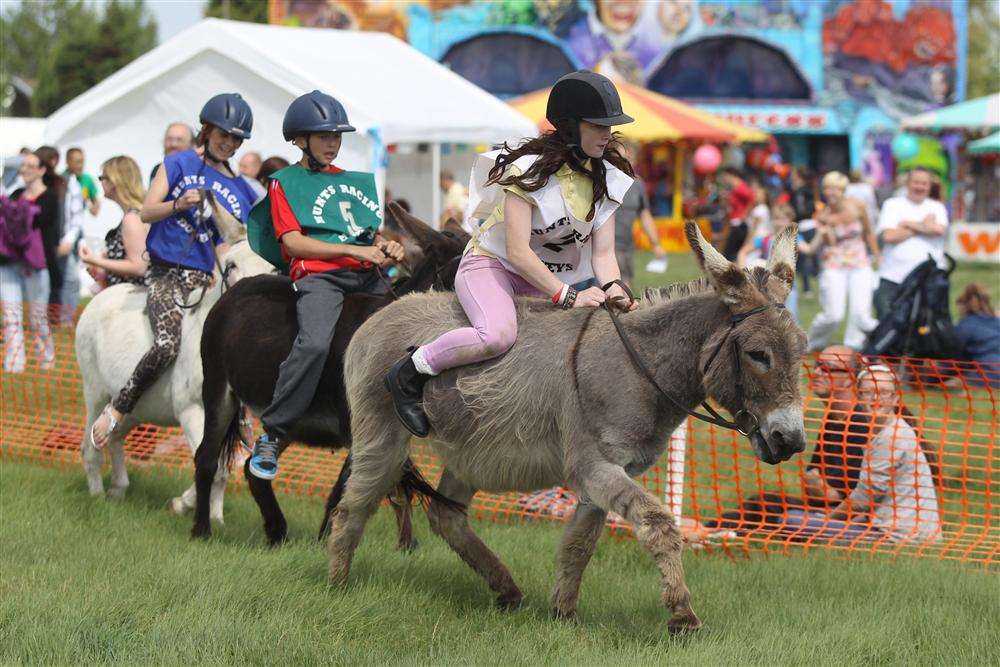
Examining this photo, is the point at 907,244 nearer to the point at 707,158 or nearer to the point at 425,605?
Result: the point at 425,605

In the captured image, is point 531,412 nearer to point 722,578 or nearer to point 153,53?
point 722,578

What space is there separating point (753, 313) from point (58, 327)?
26.9ft

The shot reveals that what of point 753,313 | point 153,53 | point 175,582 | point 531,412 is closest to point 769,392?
point 753,313

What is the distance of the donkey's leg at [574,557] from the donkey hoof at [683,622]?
0.68 metres

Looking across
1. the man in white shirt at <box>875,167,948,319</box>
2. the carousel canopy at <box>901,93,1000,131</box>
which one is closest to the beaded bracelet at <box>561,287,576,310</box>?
the man in white shirt at <box>875,167,948,319</box>

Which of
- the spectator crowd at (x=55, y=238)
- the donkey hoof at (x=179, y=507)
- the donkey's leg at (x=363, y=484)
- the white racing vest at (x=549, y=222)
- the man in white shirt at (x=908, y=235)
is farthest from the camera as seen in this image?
the man in white shirt at (x=908, y=235)

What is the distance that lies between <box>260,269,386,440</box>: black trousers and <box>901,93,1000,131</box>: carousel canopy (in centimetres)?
2731

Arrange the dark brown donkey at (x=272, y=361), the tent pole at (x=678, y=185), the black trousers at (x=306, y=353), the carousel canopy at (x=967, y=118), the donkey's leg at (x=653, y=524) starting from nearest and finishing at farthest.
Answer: the donkey's leg at (x=653, y=524) < the black trousers at (x=306, y=353) < the dark brown donkey at (x=272, y=361) < the carousel canopy at (x=967, y=118) < the tent pole at (x=678, y=185)

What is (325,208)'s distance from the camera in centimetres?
671

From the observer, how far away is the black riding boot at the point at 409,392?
5574mm

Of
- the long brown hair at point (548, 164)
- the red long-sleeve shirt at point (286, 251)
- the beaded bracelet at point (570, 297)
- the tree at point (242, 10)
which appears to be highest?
the tree at point (242, 10)

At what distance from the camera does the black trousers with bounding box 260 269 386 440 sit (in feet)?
21.2

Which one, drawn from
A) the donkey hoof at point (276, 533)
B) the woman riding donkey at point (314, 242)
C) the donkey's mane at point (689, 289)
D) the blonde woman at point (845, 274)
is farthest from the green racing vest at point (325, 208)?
the blonde woman at point (845, 274)

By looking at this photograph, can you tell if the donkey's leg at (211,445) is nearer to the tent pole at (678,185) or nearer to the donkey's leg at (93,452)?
the donkey's leg at (93,452)
